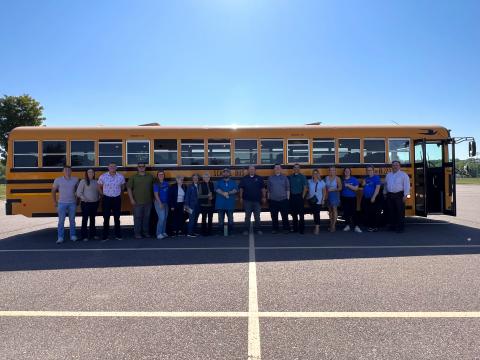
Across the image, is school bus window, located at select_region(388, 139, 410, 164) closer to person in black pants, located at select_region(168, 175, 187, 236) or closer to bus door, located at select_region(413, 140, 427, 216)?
bus door, located at select_region(413, 140, 427, 216)

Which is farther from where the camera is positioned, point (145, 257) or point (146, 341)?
point (145, 257)

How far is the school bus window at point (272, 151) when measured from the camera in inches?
400

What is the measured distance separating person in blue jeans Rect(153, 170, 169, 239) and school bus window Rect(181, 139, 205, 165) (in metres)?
1.10

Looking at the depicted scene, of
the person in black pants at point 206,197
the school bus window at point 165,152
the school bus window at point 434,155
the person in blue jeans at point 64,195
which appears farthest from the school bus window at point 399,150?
the person in blue jeans at point 64,195

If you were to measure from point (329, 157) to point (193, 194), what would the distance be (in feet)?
12.5

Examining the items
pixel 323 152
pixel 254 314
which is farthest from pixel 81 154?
pixel 254 314

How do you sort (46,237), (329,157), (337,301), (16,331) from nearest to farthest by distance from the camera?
(16,331) → (337,301) → (46,237) → (329,157)

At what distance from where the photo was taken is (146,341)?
3.35 metres

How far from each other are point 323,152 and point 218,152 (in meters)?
2.81

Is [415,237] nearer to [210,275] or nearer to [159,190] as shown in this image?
[210,275]

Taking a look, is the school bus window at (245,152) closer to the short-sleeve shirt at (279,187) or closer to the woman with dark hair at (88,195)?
the short-sleeve shirt at (279,187)

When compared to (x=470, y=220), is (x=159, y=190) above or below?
above

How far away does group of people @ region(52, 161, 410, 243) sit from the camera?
886cm

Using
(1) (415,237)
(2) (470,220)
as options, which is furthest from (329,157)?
(2) (470,220)
